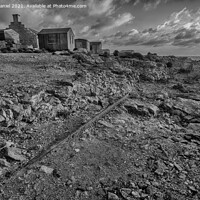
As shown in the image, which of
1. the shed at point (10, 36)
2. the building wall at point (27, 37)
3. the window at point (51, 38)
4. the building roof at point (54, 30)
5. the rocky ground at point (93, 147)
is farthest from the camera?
the window at point (51, 38)

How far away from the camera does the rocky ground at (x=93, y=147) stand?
328cm

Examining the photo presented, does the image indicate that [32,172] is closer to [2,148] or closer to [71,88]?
[2,148]

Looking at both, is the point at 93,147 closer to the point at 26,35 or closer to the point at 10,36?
the point at 10,36

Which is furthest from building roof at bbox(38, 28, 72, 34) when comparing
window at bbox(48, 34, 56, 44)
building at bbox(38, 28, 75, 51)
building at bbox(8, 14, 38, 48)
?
building at bbox(8, 14, 38, 48)

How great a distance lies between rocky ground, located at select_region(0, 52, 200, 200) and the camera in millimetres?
3283

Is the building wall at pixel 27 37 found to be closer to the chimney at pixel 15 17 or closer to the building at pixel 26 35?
the building at pixel 26 35

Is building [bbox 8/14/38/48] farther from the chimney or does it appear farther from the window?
the window

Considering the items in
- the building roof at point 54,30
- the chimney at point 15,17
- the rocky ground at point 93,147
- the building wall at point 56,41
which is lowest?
the rocky ground at point 93,147

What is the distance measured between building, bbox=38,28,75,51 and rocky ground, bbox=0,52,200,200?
2628cm

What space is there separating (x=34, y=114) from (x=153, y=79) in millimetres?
10551

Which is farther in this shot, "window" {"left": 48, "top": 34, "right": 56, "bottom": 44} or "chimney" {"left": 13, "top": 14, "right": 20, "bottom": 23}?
"window" {"left": 48, "top": 34, "right": 56, "bottom": 44}

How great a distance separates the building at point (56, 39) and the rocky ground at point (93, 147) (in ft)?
86.2

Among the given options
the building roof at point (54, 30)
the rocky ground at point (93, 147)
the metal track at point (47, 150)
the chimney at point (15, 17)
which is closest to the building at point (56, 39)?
the building roof at point (54, 30)

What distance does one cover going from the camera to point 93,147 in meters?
4.58
